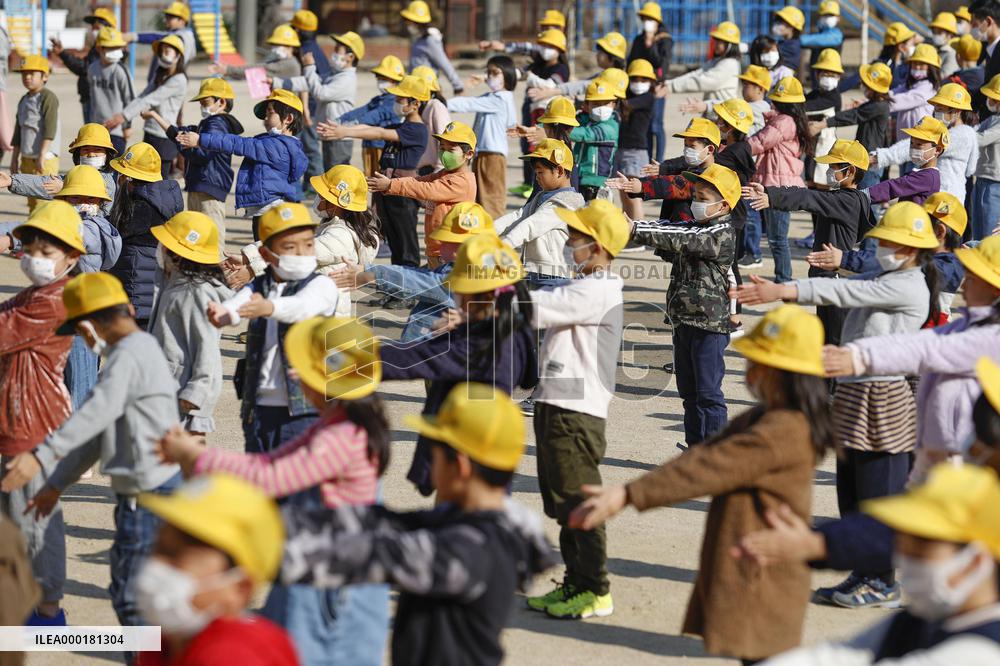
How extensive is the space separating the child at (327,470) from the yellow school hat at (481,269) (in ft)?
3.11

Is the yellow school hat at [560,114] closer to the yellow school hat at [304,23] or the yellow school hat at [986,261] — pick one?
the yellow school hat at [986,261]

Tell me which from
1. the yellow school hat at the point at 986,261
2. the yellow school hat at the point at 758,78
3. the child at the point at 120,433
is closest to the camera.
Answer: the child at the point at 120,433

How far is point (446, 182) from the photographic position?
35.3ft

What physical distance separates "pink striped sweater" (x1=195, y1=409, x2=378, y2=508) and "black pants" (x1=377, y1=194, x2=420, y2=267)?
26.0 feet

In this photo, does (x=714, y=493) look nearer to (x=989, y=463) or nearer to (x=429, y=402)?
(x=989, y=463)

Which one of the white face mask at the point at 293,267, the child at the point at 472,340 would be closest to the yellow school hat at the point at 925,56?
the child at the point at 472,340

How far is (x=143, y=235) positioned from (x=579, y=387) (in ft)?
13.5

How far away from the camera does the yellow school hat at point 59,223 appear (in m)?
6.44

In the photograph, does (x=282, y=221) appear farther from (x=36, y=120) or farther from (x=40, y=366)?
(x=36, y=120)

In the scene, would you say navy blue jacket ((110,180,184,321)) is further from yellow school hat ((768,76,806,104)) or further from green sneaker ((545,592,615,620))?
yellow school hat ((768,76,806,104))

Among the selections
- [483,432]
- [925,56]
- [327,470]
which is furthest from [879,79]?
[483,432]

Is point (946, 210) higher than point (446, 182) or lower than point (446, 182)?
higher

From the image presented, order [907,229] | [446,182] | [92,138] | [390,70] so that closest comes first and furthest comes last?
[907,229] < [92,138] < [446,182] < [390,70]

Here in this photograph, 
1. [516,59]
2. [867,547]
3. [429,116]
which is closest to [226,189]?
[429,116]
